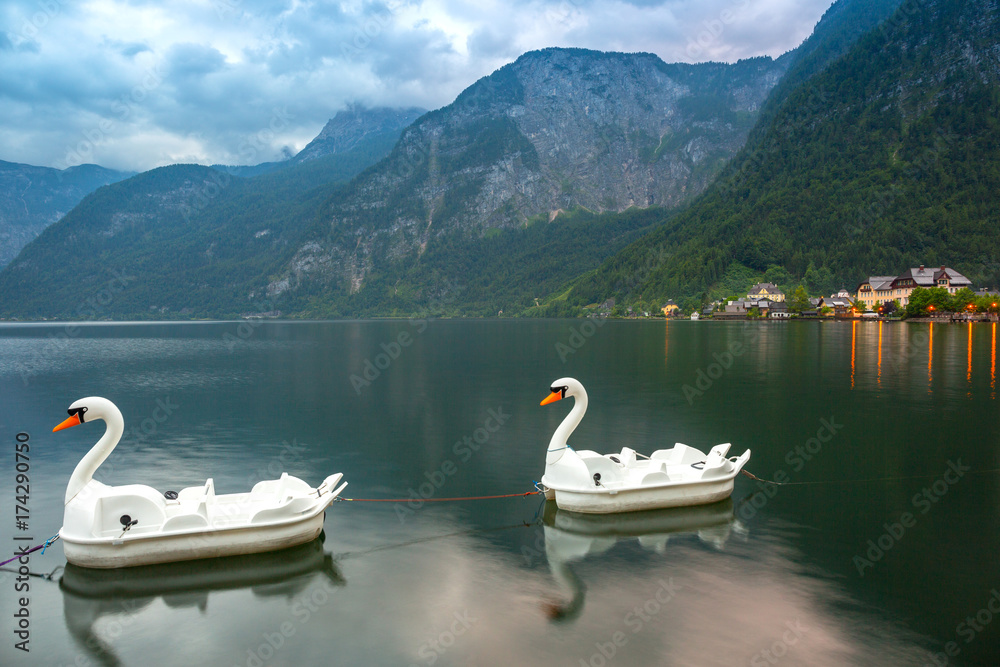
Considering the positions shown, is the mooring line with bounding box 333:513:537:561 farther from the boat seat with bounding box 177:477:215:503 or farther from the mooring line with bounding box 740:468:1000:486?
the mooring line with bounding box 740:468:1000:486

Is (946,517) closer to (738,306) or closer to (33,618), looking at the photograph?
(33,618)

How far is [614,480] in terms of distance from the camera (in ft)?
50.6

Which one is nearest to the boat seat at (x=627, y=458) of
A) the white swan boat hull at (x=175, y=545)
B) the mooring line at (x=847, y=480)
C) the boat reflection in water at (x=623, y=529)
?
the boat reflection in water at (x=623, y=529)

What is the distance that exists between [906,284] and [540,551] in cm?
17791

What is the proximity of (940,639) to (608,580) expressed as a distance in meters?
5.77

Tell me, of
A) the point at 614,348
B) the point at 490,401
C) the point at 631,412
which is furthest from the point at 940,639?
the point at 614,348

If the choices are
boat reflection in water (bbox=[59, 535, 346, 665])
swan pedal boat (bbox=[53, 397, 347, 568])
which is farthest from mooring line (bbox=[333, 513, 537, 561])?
swan pedal boat (bbox=[53, 397, 347, 568])

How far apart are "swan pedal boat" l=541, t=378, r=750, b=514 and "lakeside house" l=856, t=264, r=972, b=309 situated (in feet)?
521

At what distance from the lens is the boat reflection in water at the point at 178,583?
423 inches

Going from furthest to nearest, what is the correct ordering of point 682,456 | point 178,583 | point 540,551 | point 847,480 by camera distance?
1. point 847,480
2. point 682,456
3. point 540,551
4. point 178,583

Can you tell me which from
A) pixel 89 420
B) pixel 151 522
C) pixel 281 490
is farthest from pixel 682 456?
pixel 89 420

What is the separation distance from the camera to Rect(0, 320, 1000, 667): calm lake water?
9711mm

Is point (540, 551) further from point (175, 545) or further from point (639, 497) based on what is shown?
point (175, 545)

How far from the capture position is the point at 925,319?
430 feet
